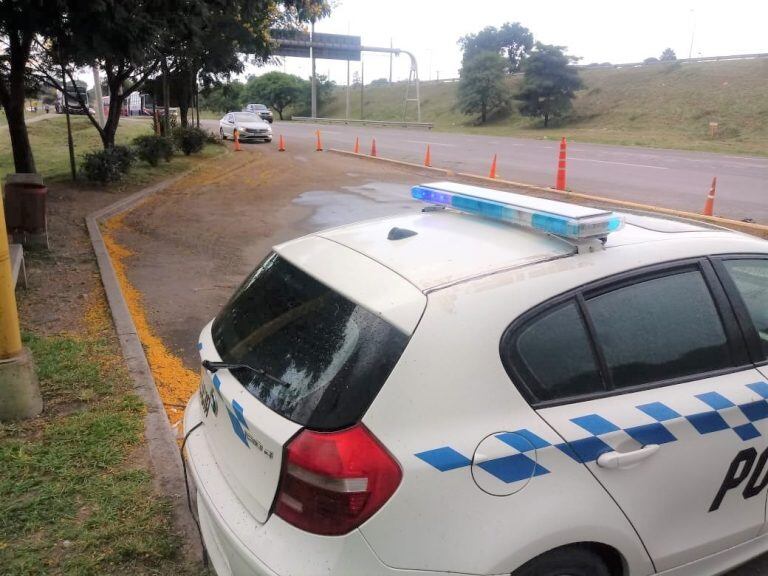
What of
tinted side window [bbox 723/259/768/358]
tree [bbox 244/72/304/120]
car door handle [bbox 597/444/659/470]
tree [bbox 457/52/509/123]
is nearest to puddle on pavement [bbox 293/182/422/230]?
tinted side window [bbox 723/259/768/358]

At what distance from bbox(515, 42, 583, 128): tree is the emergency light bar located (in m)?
47.2

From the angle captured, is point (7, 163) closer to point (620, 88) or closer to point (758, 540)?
point (758, 540)

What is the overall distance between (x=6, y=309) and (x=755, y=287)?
3783 mm

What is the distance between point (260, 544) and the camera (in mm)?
1949

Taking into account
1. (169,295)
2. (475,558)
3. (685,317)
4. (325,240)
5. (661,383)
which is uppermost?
(325,240)

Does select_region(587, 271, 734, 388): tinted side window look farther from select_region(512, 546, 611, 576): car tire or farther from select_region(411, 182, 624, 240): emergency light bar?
select_region(512, 546, 611, 576): car tire

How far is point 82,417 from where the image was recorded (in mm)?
3783

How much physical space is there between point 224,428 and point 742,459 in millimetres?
1861

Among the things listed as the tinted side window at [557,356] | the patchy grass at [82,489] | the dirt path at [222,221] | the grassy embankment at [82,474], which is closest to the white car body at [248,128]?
the dirt path at [222,221]

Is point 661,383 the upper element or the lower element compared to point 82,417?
upper

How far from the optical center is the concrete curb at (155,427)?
2.93 meters

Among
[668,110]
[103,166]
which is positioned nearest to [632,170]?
[103,166]

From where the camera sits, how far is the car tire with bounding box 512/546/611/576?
1.93m

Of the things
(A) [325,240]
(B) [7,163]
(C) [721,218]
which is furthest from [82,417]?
(B) [7,163]
